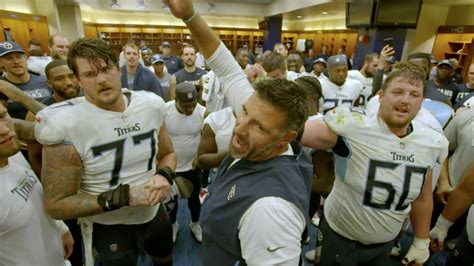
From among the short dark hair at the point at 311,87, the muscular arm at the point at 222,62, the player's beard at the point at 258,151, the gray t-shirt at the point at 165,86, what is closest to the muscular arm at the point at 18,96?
the muscular arm at the point at 222,62

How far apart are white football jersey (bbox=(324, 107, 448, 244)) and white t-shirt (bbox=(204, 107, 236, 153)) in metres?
0.76

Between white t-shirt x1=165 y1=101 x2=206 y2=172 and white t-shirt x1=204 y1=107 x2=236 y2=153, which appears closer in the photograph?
white t-shirt x1=204 y1=107 x2=236 y2=153

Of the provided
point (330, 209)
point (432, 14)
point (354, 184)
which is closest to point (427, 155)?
point (354, 184)

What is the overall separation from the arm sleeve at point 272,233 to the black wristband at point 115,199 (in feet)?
2.23

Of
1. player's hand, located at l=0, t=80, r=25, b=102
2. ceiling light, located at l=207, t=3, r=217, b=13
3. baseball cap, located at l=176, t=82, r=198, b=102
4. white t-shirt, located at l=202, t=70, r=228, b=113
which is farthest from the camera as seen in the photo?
ceiling light, located at l=207, t=3, r=217, b=13

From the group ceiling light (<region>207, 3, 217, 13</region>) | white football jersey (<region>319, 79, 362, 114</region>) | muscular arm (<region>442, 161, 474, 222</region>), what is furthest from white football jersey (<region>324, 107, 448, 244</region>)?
ceiling light (<region>207, 3, 217, 13</region>)

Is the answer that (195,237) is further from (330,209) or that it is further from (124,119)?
(124,119)

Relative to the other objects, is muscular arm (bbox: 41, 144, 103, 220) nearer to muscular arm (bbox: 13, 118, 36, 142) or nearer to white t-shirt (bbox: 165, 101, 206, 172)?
muscular arm (bbox: 13, 118, 36, 142)

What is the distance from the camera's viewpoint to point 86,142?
4.37 feet

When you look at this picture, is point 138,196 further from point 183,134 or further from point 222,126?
point 183,134

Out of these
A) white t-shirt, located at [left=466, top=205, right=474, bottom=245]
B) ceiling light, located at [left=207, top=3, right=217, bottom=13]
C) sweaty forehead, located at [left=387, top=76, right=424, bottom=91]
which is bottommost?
white t-shirt, located at [left=466, top=205, right=474, bottom=245]

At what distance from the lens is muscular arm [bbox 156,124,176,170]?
1794 millimetres

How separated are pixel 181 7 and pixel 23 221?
114 centimetres

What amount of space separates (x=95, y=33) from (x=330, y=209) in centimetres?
1504
